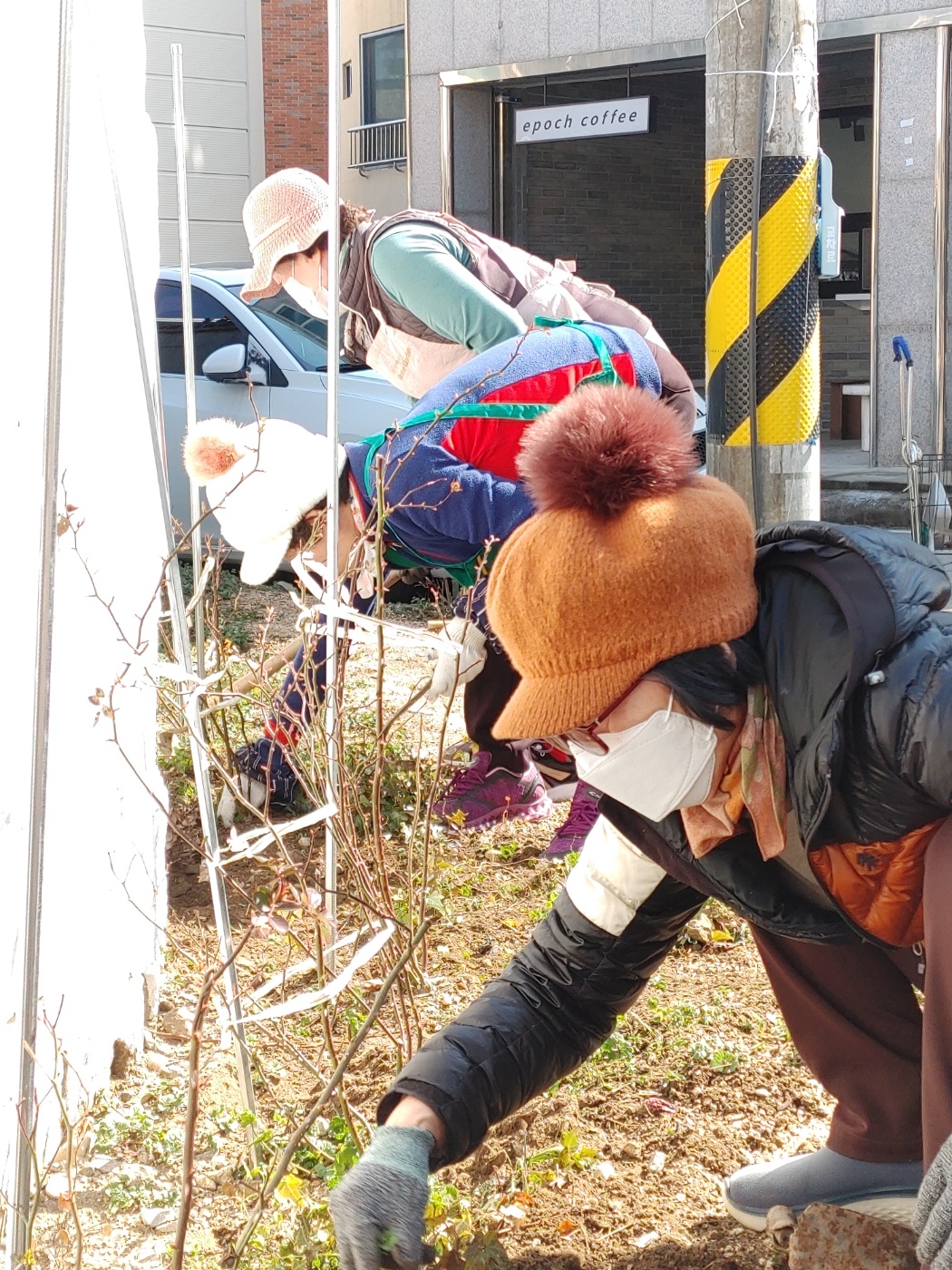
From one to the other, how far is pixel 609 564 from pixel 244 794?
2.53 m

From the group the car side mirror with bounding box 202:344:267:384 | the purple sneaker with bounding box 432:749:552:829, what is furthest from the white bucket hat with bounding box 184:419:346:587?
the car side mirror with bounding box 202:344:267:384

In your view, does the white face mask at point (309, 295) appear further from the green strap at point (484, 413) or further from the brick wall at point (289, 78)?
the brick wall at point (289, 78)

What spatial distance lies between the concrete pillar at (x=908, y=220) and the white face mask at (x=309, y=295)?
6353mm

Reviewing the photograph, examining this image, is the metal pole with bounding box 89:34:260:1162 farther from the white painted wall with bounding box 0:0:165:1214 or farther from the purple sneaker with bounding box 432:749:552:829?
the purple sneaker with bounding box 432:749:552:829

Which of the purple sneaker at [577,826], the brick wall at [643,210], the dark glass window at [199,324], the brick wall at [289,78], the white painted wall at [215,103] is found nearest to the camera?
the purple sneaker at [577,826]

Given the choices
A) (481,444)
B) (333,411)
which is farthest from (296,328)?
(333,411)

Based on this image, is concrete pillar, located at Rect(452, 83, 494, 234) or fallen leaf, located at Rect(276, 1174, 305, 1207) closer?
fallen leaf, located at Rect(276, 1174, 305, 1207)

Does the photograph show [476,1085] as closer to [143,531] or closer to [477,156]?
[143,531]

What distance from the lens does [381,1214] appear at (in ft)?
5.68

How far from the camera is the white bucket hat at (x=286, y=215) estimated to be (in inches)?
136

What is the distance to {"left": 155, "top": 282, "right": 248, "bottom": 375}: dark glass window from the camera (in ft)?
26.4

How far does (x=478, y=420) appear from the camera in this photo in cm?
319

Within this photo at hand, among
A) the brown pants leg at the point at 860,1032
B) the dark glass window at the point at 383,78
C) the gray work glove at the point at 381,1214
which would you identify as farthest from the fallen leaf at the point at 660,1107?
the dark glass window at the point at 383,78

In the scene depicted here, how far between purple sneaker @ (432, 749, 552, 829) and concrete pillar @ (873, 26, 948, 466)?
5867 mm
